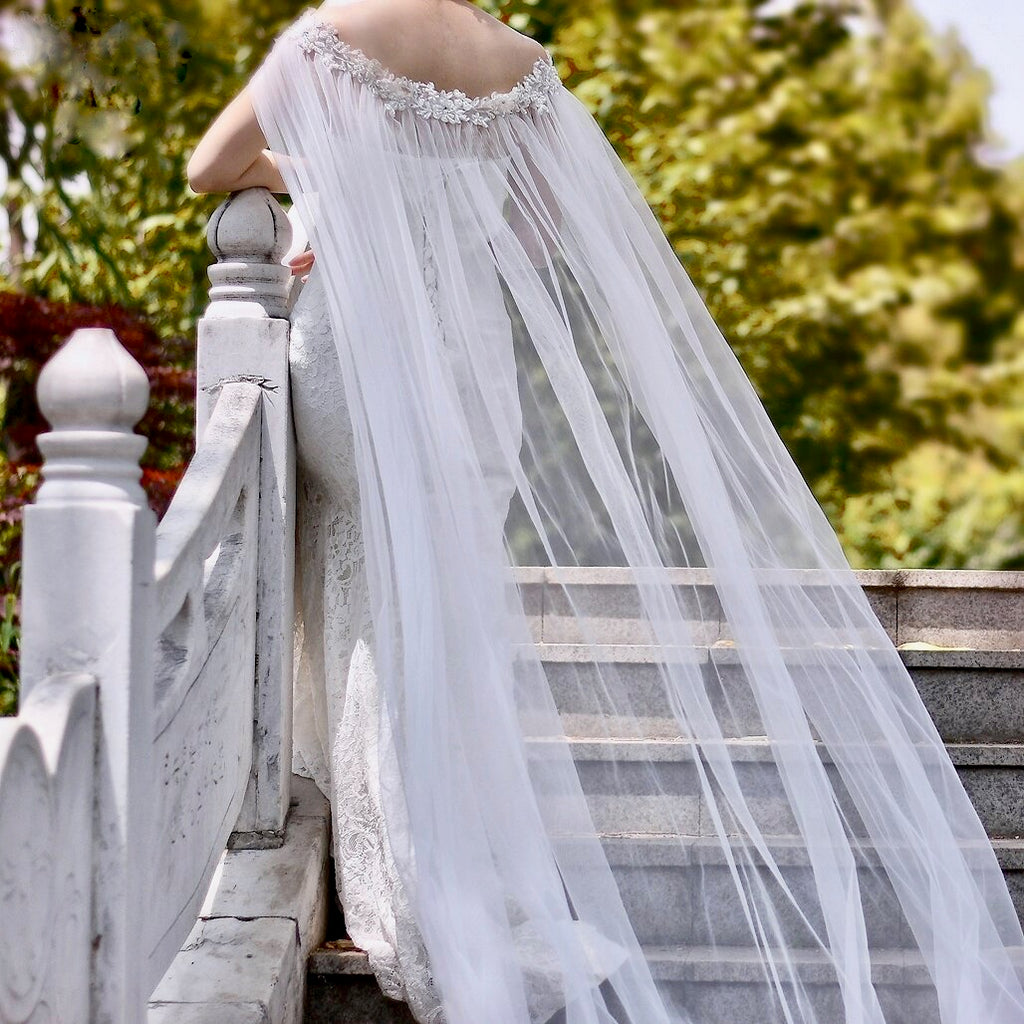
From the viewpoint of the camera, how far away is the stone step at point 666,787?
6.03 ft

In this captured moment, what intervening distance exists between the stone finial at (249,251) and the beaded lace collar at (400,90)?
0.89 ft

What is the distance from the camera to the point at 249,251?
219 cm

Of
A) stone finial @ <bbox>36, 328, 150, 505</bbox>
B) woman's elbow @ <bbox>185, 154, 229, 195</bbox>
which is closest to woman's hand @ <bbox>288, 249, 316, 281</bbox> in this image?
woman's elbow @ <bbox>185, 154, 229, 195</bbox>

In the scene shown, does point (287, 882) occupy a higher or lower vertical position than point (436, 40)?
lower

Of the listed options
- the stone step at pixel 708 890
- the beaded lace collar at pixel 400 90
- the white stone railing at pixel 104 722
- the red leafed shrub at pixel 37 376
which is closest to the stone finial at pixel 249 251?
the beaded lace collar at pixel 400 90

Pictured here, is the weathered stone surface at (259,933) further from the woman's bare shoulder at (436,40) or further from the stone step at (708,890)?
the woman's bare shoulder at (436,40)

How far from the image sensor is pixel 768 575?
6.37 feet

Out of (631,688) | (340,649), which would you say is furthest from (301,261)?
(631,688)

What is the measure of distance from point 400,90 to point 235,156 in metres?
0.29

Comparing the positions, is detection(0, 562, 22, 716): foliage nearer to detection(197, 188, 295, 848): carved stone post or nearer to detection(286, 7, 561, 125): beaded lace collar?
detection(197, 188, 295, 848): carved stone post

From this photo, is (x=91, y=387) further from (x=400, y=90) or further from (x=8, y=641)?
(x=8, y=641)

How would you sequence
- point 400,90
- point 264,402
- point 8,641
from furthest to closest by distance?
point 8,641 → point 264,402 → point 400,90

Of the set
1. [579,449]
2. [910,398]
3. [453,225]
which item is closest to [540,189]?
[453,225]

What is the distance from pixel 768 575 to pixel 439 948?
720mm
